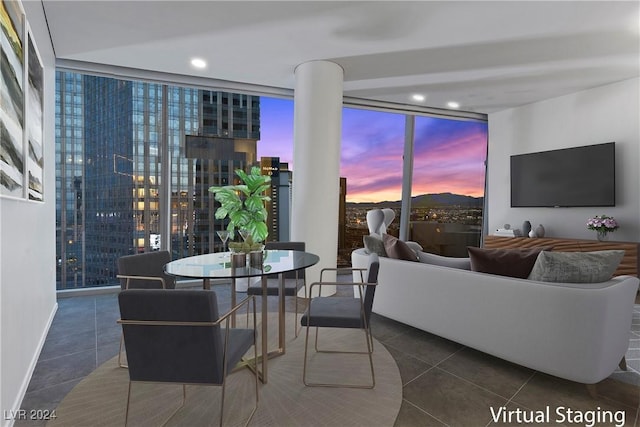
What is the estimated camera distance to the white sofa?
2051mm

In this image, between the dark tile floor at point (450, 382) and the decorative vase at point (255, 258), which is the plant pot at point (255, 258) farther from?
the dark tile floor at point (450, 382)

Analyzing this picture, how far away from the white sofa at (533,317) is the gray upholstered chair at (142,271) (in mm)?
2060

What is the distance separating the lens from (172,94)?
4.93 metres

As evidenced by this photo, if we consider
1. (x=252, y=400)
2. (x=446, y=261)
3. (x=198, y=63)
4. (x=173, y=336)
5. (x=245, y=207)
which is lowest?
(x=252, y=400)

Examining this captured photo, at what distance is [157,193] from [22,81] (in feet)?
9.30

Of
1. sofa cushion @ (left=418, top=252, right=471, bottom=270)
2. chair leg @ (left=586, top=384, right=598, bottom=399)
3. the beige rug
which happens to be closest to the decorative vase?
the beige rug

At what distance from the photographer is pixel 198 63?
4387 mm

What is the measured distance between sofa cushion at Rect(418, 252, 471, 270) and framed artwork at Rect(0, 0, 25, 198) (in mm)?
2890

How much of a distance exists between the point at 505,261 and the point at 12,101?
3.23 m

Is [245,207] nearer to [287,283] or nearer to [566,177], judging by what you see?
[287,283]

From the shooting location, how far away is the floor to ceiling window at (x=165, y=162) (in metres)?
4.50

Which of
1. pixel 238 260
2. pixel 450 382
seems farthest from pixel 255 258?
pixel 450 382

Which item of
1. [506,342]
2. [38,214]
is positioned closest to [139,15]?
[38,214]

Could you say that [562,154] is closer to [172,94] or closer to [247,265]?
[247,265]
